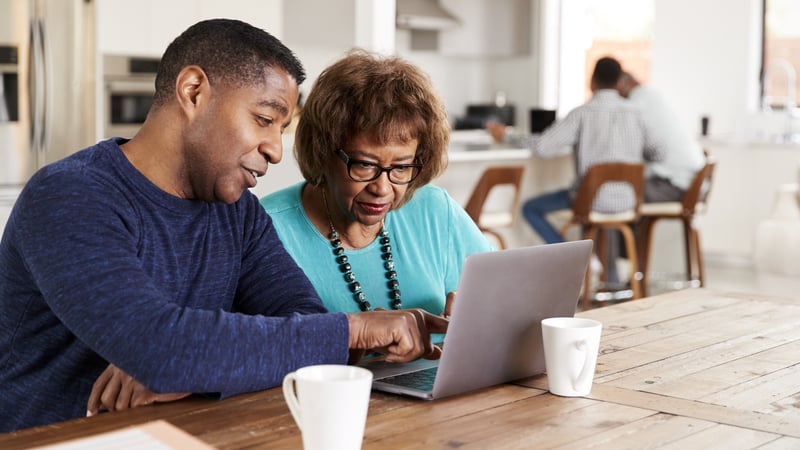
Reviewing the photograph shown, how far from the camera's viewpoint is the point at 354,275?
2.09 meters

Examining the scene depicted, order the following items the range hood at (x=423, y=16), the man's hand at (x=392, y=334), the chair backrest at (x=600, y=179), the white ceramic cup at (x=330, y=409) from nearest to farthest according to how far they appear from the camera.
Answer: the white ceramic cup at (x=330, y=409) < the man's hand at (x=392, y=334) < the chair backrest at (x=600, y=179) < the range hood at (x=423, y=16)

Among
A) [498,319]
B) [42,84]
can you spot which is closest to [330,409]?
[498,319]

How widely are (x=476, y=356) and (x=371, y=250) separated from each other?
0.66m

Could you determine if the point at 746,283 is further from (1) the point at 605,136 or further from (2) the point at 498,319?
(2) the point at 498,319

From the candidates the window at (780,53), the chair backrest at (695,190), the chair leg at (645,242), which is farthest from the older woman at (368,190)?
the window at (780,53)

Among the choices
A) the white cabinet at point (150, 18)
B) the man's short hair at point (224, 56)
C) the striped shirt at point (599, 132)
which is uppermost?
the white cabinet at point (150, 18)

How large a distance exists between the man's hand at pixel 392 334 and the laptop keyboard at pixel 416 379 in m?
0.03

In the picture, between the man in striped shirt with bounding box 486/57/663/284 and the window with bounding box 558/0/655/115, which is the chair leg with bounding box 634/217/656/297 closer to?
the man in striped shirt with bounding box 486/57/663/284

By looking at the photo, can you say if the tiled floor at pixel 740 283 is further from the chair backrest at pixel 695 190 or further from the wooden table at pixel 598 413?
the wooden table at pixel 598 413

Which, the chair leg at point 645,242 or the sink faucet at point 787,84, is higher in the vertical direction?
the sink faucet at point 787,84

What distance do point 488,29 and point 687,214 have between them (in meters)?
3.48

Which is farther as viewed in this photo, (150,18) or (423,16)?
(423,16)

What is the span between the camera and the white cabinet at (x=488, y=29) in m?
8.80

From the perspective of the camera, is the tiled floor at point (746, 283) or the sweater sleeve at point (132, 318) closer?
the sweater sleeve at point (132, 318)
